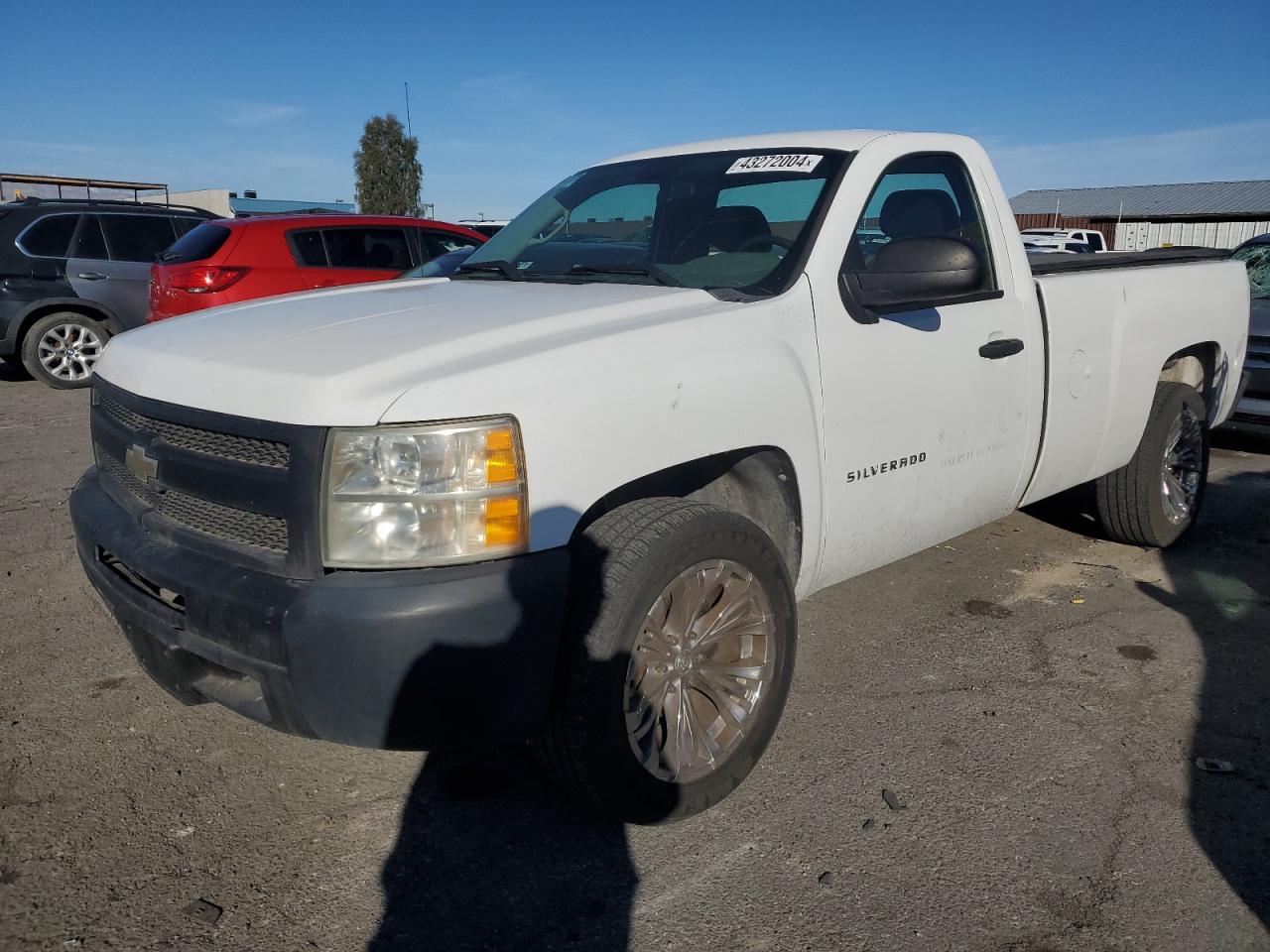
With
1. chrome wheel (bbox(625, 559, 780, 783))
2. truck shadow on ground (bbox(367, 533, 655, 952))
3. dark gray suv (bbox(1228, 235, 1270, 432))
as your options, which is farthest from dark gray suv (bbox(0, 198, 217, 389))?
dark gray suv (bbox(1228, 235, 1270, 432))

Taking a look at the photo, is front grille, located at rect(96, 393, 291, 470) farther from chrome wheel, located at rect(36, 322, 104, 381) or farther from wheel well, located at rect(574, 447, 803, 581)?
chrome wheel, located at rect(36, 322, 104, 381)

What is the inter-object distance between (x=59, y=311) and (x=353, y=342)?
942 cm

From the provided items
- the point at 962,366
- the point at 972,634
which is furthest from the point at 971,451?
the point at 972,634

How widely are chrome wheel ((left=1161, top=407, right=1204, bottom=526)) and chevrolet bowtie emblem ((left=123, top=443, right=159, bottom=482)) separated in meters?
4.48

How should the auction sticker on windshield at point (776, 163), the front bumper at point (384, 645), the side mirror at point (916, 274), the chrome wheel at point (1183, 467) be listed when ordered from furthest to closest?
the chrome wheel at point (1183, 467)
the auction sticker on windshield at point (776, 163)
the side mirror at point (916, 274)
the front bumper at point (384, 645)

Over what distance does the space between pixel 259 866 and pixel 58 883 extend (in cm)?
47

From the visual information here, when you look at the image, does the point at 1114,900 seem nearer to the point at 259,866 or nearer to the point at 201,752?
the point at 259,866

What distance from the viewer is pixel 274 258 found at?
29.1 ft

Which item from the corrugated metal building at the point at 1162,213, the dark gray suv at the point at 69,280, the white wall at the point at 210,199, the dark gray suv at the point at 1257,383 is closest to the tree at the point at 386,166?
the white wall at the point at 210,199

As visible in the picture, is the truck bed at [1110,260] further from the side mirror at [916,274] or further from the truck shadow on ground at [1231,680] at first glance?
the side mirror at [916,274]

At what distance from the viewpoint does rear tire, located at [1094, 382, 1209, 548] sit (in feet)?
15.8

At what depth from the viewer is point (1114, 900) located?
2.45 m

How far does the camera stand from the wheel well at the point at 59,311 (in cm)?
1018

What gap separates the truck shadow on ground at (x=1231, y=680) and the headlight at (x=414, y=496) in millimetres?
2053
